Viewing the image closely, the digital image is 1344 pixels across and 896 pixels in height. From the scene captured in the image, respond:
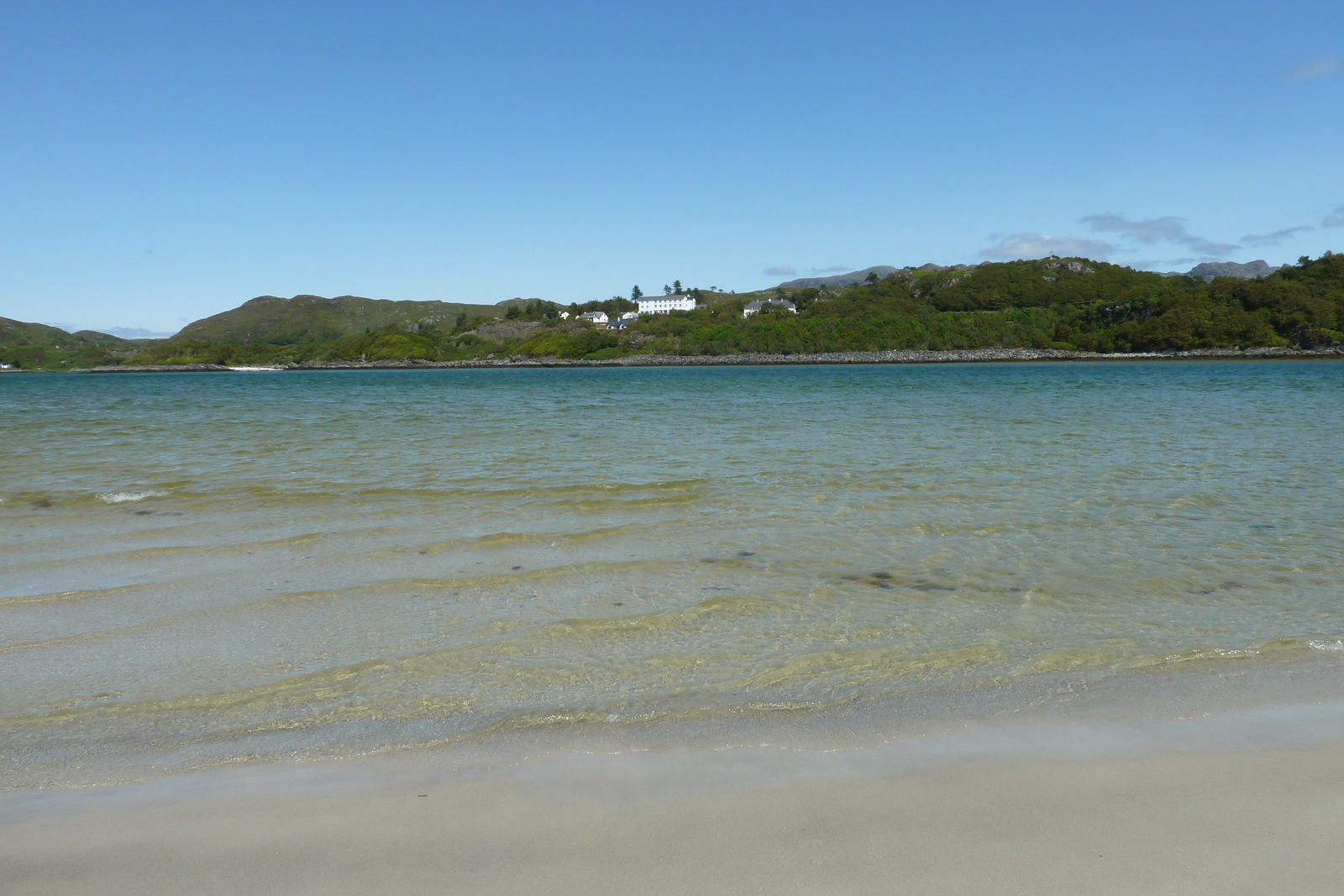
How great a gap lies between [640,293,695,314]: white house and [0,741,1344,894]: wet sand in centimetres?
18940

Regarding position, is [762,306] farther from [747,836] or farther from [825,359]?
[747,836]

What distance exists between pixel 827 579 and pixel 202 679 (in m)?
3.57

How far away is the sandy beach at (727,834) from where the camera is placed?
223 cm

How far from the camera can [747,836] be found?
2455 millimetres

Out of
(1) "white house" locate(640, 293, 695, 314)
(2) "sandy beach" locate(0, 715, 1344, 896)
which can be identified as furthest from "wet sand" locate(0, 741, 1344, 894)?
(1) "white house" locate(640, 293, 695, 314)

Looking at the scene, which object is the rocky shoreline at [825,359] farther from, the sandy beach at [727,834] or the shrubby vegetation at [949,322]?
the sandy beach at [727,834]

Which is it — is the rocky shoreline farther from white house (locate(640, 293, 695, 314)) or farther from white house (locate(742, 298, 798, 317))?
white house (locate(640, 293, 695, 314))

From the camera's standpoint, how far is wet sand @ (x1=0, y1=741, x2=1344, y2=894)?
2.23 meters

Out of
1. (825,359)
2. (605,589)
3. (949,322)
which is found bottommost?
(605,589)

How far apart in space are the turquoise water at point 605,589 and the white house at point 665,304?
18078 cm

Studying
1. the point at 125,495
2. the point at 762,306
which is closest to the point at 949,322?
the point at 762,306

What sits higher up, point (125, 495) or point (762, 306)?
point (762, 306)

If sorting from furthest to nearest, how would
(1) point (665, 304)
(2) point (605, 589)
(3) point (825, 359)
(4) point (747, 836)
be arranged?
(1) point (665, 304)
(3) point (825, 359)
(2) point (605, 589)
(4) point (747, 836)

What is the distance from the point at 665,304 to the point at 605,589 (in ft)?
623
